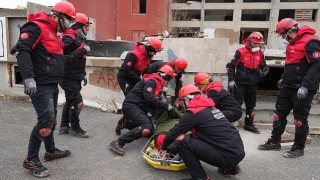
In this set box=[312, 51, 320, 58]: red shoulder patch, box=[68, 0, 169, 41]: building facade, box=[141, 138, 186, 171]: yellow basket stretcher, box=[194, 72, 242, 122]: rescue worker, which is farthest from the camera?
box=[68, 0, 169, 41]: building facade

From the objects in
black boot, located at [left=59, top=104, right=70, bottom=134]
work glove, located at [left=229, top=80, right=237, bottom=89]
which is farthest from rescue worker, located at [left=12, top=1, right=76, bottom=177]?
work glove, located at [left=229, top=80, right=237, bottom=89]

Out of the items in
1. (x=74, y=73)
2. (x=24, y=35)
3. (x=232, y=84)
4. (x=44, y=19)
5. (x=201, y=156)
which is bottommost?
(x=201, y=156)

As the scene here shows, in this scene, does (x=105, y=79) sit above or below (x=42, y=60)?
below

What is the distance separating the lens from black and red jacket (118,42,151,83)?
5.32 meters

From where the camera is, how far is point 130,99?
4445mm

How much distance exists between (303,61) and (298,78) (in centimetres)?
26

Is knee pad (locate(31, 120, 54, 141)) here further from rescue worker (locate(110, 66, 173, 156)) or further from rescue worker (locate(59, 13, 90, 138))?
rescue worker (locate(59, 13, 90, 138))

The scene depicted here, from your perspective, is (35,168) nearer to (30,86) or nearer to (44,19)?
(30,86)

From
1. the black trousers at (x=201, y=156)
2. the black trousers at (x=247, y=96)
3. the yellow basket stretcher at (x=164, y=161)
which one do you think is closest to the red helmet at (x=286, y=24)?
the black trousers at (x=247, y=96)

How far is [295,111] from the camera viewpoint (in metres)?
4.21

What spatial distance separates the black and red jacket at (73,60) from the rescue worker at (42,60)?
933mm

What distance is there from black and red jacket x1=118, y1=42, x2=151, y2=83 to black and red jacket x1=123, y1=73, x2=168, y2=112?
2.99 feet

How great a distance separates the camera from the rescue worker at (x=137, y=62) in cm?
522

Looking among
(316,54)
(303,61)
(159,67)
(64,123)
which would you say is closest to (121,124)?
(64,123)
